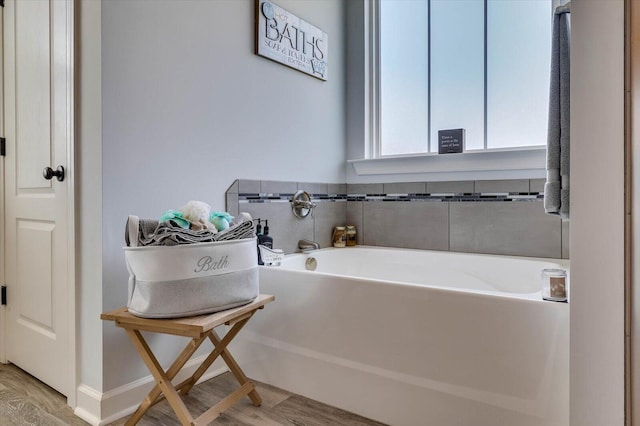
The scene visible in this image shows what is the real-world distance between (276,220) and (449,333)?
4.11ft

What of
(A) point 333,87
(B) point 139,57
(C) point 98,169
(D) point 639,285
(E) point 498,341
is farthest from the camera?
(A) point 333,87

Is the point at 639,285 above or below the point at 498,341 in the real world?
above

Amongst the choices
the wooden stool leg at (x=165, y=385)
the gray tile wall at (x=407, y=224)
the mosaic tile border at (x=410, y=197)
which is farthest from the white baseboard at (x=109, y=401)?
the gray tile wall at (x=407, y=224)

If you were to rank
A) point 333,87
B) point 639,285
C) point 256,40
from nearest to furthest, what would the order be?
1. point 639,285
2. point 256,40
3. point 333,87

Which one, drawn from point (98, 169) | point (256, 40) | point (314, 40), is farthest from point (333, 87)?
point (98, 169)

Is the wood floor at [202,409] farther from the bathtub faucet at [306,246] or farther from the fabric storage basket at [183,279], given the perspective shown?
the bathtub faucet at [306,246]

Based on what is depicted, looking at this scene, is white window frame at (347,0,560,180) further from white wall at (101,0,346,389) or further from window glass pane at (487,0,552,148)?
white wall at (101,0,346,389)

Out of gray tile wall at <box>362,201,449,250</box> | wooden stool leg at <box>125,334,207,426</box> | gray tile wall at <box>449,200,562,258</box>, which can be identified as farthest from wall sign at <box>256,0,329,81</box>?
wooden stool leg at <box>125,334,207,426</box>

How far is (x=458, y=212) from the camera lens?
2.47 m

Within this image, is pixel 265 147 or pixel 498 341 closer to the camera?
pixel 498 341

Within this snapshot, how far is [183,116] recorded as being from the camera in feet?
6.12

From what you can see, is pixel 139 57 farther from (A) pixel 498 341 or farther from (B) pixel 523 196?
(B) pixel 523 196

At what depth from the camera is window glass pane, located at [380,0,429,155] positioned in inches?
108

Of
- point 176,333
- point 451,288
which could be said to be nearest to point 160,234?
point 176,333
